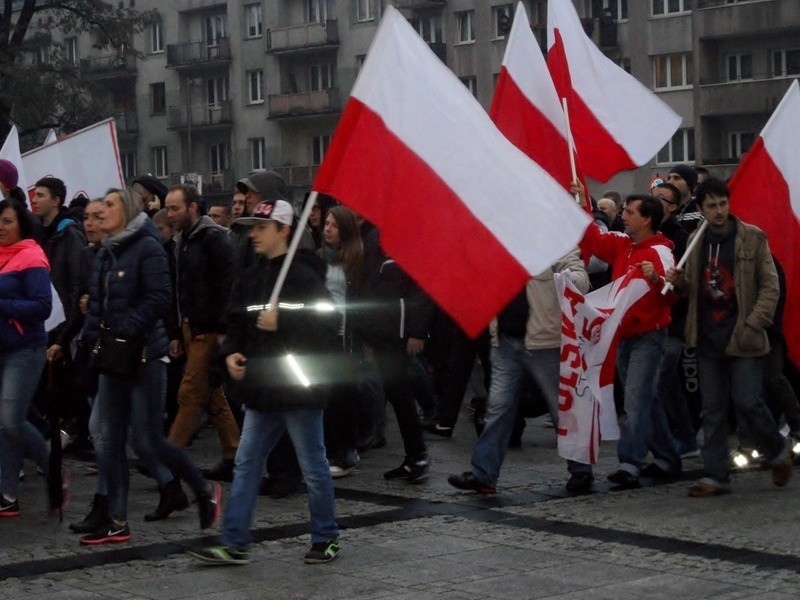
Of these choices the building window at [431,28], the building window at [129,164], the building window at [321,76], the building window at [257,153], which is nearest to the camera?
the building window at [431,28]

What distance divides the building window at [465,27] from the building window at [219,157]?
44.0 ft

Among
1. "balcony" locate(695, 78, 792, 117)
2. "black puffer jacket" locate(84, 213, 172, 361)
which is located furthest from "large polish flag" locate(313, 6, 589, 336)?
"balcony" locate(695, 78, 792, 117)

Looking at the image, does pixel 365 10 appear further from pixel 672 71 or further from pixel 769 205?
pixel 769 205

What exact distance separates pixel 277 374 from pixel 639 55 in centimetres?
4805

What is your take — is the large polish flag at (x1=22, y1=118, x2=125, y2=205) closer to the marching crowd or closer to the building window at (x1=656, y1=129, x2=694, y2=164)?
the marching crowd

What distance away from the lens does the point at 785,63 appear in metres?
51.9

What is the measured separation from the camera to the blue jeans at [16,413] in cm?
934

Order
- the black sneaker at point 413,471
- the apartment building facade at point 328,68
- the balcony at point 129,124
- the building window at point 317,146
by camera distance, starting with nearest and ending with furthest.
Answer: the black sneaker at point 413,471
the apartment building facade at point 328,68
the building window at point 317,146
the balcony at point 129,124

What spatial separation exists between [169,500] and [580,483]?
258 cm

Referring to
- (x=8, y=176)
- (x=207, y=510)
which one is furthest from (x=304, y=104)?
(x=207, y=510)

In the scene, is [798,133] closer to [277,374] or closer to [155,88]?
[277,374]

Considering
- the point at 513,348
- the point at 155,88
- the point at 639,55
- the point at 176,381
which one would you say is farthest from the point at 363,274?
the point at 155,88

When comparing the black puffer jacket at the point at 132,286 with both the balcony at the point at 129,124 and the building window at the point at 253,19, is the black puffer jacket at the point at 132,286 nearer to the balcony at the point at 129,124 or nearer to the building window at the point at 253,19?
the building window at the point at 253,19

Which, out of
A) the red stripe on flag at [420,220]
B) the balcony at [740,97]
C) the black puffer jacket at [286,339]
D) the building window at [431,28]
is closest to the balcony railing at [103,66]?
the building window at [431,28]
